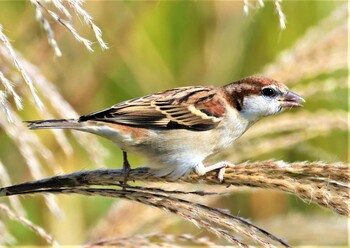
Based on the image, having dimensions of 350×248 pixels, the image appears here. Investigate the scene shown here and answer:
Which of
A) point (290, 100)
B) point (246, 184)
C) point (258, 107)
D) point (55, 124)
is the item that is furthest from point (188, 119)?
point (246, 184)

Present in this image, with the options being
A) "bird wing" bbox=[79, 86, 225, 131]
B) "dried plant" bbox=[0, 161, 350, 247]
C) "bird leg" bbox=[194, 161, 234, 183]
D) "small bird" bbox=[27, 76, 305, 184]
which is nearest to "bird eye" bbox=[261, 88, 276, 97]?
"small bird" bbox=[27, 76, 305, 184]

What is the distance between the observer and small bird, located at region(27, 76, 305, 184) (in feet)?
6.81

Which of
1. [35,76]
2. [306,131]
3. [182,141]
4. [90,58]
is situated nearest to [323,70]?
[306,131]

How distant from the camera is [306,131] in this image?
2441 millimetres

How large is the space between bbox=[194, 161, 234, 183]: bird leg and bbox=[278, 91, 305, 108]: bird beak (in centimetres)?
43

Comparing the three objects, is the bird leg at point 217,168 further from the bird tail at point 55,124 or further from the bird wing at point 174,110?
the bird tail at point 55,124

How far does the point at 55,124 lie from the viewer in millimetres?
1711

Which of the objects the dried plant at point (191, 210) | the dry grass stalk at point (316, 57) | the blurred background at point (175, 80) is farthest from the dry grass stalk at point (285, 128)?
the dried plant at point (191, 210)

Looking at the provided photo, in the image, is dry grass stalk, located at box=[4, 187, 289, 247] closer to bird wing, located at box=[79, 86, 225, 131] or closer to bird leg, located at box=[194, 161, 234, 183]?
bird leg, located at box=[194, 161, 234, 183]

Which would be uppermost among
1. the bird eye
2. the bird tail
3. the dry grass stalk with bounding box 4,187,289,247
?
the bird eye

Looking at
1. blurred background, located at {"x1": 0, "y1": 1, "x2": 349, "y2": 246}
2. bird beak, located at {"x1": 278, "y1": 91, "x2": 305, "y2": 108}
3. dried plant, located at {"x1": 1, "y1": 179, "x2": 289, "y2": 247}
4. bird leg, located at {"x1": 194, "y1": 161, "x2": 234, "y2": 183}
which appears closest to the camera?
dried plant, located at {"x1": 1, "y1": 179, "x2": 289, "y2": 247}

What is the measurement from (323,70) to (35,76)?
1.05m

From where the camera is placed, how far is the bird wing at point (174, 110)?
2143 millimetres

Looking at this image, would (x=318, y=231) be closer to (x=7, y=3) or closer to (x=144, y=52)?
(x=144, y=52)
